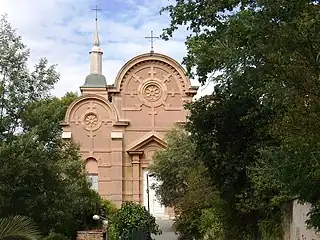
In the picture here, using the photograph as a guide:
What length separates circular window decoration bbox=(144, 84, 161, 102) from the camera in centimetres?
5475

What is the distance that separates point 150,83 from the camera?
179ft

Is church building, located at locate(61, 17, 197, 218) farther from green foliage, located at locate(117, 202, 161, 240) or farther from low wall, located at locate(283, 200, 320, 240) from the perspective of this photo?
low wall, located at locate(283, 200, 320, 240)

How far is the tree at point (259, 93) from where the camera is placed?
36.1ft

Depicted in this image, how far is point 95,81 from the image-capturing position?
59719 mm

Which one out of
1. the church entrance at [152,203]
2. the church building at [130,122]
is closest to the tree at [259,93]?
the church entrance at [152,203]

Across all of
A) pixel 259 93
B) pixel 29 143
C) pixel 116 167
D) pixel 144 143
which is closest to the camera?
pixel 259 93

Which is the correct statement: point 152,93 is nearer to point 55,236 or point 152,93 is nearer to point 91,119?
point 91,119

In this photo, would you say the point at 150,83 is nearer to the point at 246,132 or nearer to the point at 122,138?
the point at 122,138

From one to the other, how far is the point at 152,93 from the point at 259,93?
4066 centimetres

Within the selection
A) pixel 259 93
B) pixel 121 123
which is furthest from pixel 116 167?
pixel 259 93

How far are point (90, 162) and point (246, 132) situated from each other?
107 feet

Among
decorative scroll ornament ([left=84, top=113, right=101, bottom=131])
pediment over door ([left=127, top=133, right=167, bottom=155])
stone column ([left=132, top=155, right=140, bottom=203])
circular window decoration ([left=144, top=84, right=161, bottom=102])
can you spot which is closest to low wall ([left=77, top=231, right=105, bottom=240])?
stone column ([left=132, top=155, right=140, bottom=203])

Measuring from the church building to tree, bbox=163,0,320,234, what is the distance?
29.4 m

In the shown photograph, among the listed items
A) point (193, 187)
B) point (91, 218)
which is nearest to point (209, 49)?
point (193, 187)
